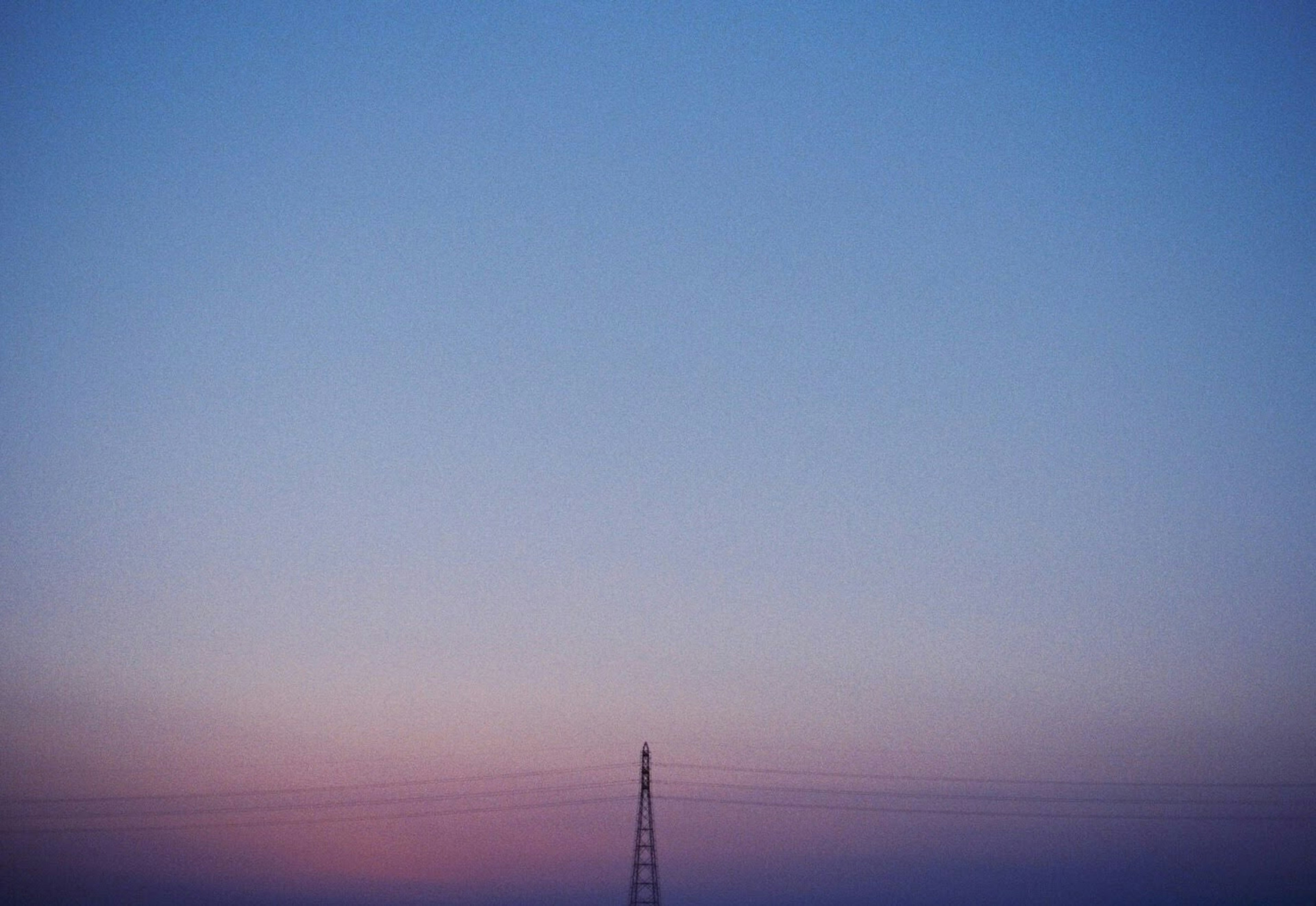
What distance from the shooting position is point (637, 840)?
6069cm

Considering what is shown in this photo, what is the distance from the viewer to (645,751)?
64.6 meters

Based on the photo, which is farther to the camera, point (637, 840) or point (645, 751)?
point (645, 751)

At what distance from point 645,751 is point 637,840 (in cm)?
577

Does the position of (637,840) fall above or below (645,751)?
below
